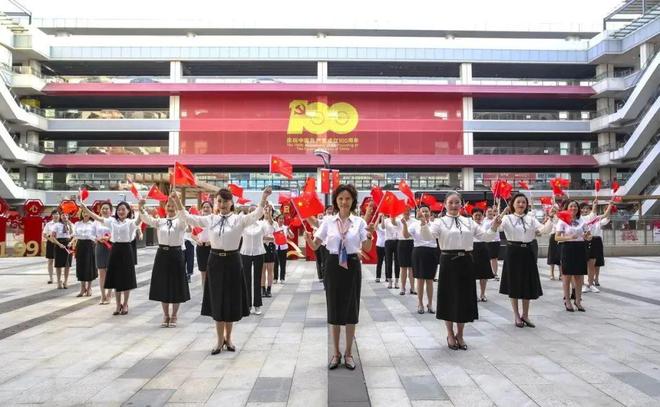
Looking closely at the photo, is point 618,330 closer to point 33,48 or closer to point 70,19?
point 33,48

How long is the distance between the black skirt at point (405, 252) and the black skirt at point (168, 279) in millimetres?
4984

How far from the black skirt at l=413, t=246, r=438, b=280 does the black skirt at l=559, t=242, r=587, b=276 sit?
2.30 m

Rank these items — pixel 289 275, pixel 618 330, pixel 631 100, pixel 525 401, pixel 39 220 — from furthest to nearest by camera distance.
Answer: pixel 631 100, pixel 39 220, pixel 289 275, pixel 618 330, pixel 525 401

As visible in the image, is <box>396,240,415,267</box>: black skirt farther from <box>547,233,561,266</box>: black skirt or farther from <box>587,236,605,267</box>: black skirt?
<box>547,233,561,266</box>: black skirt

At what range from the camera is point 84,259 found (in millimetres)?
10391

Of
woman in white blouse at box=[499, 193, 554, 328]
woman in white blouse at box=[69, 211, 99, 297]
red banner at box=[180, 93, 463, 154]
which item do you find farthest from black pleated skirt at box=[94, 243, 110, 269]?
red banner at box=[180, 93, 463, 154]

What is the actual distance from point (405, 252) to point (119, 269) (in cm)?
579

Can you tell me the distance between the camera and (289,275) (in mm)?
15266

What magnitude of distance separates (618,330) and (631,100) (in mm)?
35928

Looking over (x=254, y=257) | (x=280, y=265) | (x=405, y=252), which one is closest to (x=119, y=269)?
(x=254, y=257)

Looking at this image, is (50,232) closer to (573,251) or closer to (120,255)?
(120,255)

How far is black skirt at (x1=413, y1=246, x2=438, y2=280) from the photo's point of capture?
867 centimetres

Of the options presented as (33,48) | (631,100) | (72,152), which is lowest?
(72,152)

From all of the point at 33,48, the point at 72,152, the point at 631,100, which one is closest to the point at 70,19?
the point at 33,48
